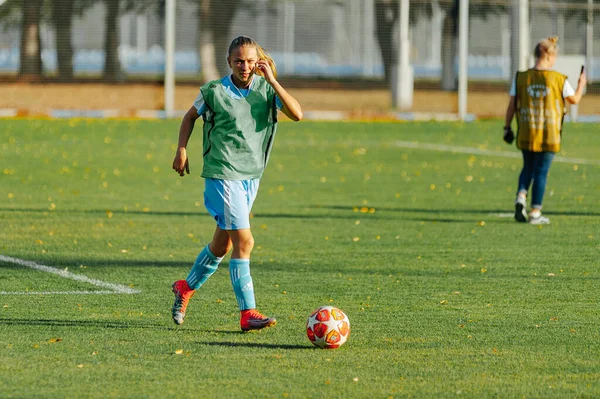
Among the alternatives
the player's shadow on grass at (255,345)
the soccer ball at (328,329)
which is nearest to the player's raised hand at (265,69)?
the soccer ball at (328,329)

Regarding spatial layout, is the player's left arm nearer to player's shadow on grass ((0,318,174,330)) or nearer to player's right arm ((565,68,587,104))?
player's shadow on grass ((0,318,174,330))

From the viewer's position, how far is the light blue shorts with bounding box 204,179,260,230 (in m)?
6.84

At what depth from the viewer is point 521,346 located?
657cm

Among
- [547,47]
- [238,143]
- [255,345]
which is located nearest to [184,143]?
[238,143]

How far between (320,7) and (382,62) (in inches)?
105

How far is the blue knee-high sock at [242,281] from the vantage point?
274 inches

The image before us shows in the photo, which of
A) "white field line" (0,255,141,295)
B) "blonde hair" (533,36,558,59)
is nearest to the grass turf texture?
"white field line" (0,255,141,295)

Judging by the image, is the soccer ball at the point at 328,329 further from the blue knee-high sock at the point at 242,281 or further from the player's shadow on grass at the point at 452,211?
the player's shadow on grass at the point at 452,211

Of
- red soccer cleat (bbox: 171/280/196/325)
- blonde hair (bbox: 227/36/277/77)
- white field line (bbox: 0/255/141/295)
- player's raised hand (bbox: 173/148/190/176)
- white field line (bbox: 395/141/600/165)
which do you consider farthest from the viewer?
white field line (bbox: 395/141/600/165)

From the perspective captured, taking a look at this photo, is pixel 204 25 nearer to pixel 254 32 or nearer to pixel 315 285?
pixel 254 32

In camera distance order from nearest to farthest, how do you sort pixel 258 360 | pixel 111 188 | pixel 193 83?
pixel 258 360 → pixel 111 188 → pixel 193 83

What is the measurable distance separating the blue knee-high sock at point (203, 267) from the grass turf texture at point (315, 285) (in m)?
0.29

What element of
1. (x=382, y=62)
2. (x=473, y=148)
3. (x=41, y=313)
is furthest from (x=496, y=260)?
(x=382, y=62)

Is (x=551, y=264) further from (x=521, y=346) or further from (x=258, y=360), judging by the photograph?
(x=258, y=360)
